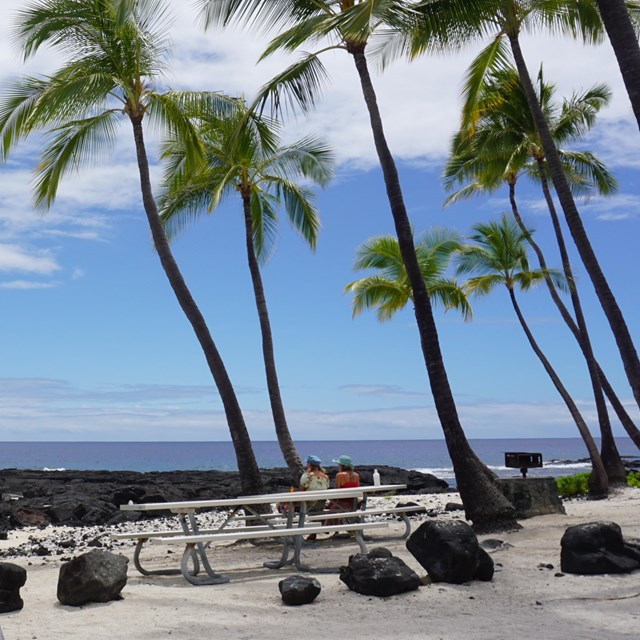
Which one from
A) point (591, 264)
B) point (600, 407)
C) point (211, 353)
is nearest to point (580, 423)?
point (600, 407)

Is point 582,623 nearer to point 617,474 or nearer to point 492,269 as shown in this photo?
point 617,474

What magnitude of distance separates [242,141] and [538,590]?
1084 cm

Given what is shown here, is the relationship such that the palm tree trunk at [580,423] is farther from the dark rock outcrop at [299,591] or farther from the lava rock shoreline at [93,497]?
the dark rock outcrop at [299,591]

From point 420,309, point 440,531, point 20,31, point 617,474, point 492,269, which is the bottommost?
point 617,474

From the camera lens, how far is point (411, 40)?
13797 millimetres

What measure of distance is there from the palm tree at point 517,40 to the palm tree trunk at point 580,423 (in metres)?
7.37

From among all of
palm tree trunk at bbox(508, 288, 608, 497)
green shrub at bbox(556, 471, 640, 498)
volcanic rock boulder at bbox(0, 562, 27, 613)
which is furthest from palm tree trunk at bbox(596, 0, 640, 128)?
green shrub at bbox(556, 471, 640, 498)

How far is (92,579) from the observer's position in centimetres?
679

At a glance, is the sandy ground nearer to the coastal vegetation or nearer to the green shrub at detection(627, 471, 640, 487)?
the coastal vegetation

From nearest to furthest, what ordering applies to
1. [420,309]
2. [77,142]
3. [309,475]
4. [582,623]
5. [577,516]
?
[582,623], [309,475], [420,309], [577,516], [77,142]

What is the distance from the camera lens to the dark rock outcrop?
684cm

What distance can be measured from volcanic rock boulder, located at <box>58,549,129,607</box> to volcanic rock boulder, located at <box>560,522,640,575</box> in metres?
4.18

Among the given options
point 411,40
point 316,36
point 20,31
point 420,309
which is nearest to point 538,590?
point 420,309

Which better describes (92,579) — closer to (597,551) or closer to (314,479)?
(314,479)
